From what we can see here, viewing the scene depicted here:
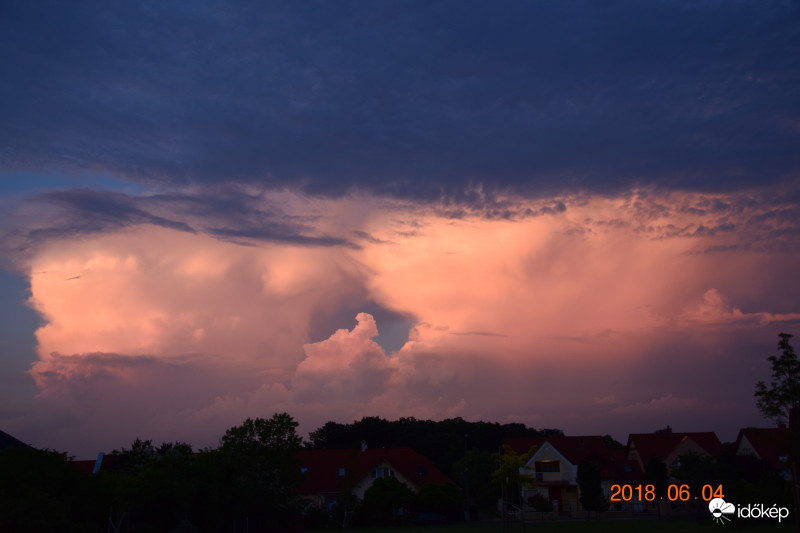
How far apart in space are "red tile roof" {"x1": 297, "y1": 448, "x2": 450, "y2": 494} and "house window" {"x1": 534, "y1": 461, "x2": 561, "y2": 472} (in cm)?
1182

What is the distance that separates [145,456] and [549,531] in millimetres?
27550

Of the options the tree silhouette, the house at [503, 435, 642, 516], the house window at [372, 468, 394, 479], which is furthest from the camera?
the house at [503, 435, 642, 516]

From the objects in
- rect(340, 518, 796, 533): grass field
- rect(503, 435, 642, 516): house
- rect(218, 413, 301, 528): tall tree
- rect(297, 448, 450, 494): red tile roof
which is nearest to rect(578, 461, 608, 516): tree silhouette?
rect(503, 435, 642, 516): house

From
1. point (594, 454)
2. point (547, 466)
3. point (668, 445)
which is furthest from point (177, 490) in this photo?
point (668, 445)

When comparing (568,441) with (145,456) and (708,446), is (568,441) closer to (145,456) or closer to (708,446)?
(708,446)

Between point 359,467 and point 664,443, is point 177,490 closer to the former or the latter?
point 359,467

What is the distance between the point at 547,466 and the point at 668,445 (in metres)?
16.8

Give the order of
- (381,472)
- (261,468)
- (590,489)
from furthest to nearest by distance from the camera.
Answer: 1. (381,472)
2. (590,489)
3. (261,468)

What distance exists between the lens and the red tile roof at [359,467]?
2953 inches

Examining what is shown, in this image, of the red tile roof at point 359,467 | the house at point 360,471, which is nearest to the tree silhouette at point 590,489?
the house at point 360,471

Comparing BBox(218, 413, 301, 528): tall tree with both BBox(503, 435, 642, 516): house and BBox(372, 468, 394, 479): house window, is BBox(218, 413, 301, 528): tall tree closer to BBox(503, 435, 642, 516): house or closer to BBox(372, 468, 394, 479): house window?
BBox(372, 468, 394, 479): house window

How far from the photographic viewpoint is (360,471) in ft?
247

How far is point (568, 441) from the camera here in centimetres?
8919

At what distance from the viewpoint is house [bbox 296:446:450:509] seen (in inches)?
2901
